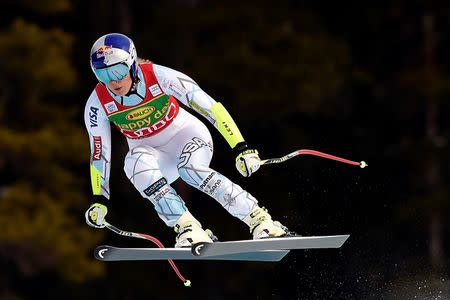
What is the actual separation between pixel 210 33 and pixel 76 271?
3.84m

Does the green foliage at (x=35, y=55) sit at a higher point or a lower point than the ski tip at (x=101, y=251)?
higher

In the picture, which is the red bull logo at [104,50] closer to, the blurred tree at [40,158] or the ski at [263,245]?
the ski at [263,245]

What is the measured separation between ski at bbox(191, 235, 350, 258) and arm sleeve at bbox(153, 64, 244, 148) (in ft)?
2.19

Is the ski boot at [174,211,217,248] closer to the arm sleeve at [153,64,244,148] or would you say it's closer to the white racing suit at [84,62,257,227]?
the white racing suit at [84,62,257,227]

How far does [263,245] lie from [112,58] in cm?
161

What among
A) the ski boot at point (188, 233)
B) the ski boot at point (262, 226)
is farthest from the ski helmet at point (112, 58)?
the ski boot at point (262, 226)

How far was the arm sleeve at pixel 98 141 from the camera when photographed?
10.8 metres

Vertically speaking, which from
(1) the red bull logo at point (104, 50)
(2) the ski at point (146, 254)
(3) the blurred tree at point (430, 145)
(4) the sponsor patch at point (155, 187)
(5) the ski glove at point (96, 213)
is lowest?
(3) the blurred tree at point (430, 145)

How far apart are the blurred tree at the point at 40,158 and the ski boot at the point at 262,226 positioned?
10.2m

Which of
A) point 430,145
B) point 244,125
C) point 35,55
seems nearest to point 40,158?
point 35,55

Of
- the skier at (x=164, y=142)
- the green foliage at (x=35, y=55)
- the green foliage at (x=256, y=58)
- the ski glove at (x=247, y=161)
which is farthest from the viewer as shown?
the green foliage at (x=256, y=58)

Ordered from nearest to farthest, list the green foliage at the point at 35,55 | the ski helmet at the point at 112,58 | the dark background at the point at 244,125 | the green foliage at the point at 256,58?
the ski helmet at the point at 112,58, the green foliage at the point at 35,55, the dark background at the point at 244,125, the green foliage at the point at 256,58

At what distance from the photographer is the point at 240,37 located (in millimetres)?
21781

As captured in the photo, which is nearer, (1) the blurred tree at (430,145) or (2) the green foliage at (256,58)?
(2) the green foliage at (256,58)
